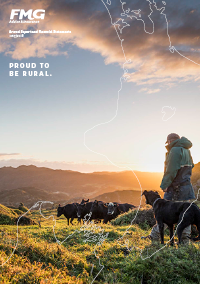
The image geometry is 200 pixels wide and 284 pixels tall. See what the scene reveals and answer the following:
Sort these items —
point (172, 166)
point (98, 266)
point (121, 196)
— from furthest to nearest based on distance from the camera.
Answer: point (121, 196) → point (172, 166) → point (98, 266)

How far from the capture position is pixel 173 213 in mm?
6723

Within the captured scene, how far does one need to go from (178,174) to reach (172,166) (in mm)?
487

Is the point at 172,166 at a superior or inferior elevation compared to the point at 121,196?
superior

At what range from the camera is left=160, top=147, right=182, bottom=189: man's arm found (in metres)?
7.26

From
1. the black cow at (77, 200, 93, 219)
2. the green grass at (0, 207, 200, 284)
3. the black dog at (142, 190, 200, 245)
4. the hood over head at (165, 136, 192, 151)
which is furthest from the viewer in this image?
the black cow at (77, 200, 93, 219)

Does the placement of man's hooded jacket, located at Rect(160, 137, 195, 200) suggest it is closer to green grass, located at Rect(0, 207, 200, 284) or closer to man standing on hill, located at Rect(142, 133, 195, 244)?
man standing on hill, located at Rect(142, 133, 195, 244)

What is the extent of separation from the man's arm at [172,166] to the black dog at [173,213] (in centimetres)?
72

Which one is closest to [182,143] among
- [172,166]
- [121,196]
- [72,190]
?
[172,166]

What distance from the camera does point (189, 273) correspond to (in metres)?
4.77

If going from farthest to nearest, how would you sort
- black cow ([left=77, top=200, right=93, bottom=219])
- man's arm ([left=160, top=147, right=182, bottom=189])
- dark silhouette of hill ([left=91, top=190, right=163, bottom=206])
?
dark silhouette of hill ([left=91, top=190, right=163, bottom=206]), black cow ([left=77, top=200, right=93, bottom=219]), man's arm ([left=160, top=147, right=182, bottom=189])

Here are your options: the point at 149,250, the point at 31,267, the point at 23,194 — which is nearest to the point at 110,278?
the point at 149,250

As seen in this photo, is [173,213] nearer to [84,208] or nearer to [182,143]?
[182,143]

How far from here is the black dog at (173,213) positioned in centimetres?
616

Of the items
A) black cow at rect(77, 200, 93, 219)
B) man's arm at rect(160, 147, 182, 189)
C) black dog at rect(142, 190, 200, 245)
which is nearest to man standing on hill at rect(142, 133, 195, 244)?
man's arm at rect(160, 147, 182, 189)
